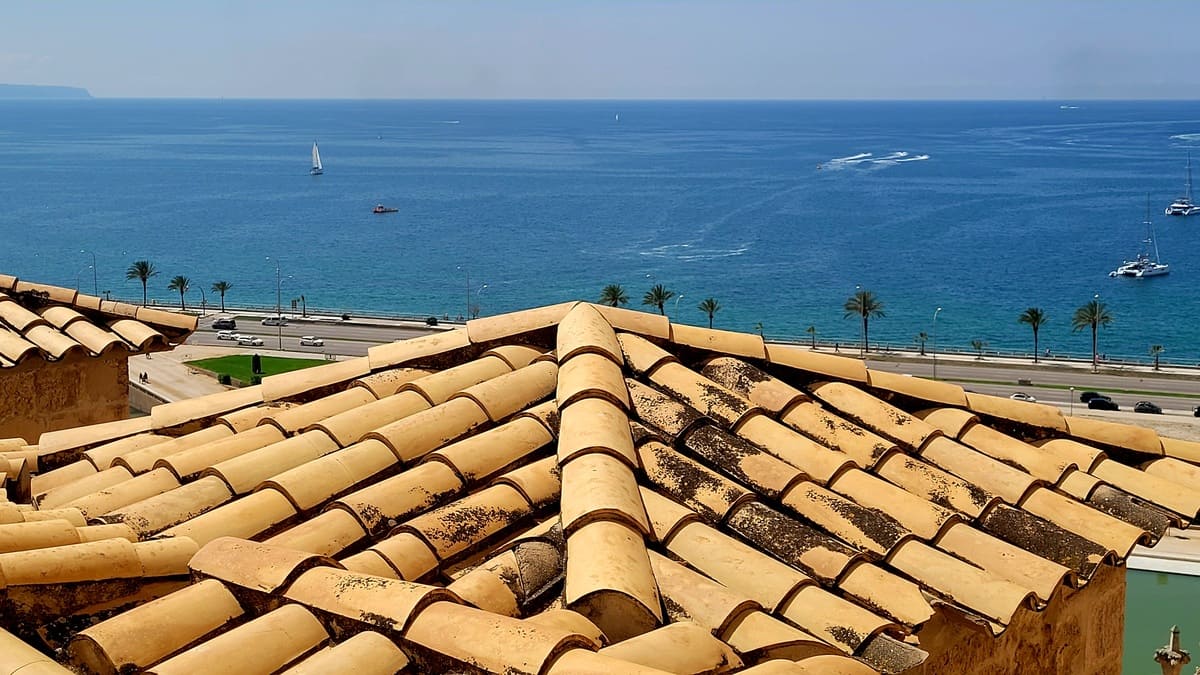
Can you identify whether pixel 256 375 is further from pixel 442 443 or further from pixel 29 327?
pixel 442 443

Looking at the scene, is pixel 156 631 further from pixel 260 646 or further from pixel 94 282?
pixel 94 282

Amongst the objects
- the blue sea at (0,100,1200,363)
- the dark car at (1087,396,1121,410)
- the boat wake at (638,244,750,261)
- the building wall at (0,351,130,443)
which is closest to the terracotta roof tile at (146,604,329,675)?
the building wall at (0,351,130,443)

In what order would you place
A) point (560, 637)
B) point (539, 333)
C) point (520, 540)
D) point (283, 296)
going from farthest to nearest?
point (283, 296)
point (539, 333)
point (520, 540)
point (560, 637)

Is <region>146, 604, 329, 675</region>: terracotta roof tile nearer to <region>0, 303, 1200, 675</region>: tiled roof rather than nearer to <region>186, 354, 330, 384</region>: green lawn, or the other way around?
<region>0, 303, 1200, 675</region>: tiled roof

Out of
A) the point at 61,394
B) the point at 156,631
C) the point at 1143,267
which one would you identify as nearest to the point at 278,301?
the point at 61,394

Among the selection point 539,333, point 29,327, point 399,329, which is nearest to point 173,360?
point 399,329

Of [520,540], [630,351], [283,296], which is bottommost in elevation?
[283,296]
